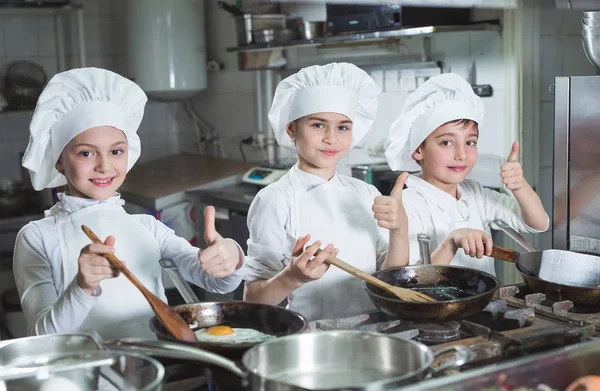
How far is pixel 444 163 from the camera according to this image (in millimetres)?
1834

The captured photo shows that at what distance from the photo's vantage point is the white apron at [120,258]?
146cm

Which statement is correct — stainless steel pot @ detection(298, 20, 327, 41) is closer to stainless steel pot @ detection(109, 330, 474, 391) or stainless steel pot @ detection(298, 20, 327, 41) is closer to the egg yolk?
the egg yolk

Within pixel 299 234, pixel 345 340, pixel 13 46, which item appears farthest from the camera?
pixel 13 46

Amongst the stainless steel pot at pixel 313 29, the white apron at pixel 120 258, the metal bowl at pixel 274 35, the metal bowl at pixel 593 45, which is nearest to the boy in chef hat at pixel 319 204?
the white apron at pixel 120 258

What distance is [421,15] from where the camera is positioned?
2680 mm

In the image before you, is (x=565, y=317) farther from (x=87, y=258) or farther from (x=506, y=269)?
(x=506, y=269)

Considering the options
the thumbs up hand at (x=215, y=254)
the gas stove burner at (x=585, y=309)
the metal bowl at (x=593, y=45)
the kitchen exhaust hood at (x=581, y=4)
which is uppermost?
the kitchen exhaust hood at (x=581, y=4)

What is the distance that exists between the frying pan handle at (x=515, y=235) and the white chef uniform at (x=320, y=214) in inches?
11.3

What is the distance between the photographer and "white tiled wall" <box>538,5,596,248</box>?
2713 millimetres

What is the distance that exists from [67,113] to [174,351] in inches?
26.8

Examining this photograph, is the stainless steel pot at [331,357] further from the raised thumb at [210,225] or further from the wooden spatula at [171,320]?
→ the raised thumb at [210,225]

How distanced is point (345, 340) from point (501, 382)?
8.9 inches

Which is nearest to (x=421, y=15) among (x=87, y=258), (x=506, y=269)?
(x=506, y=269)

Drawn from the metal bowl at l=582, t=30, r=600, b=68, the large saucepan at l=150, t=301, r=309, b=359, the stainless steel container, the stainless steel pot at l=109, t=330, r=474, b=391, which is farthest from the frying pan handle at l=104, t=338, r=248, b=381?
the stainless steel container
